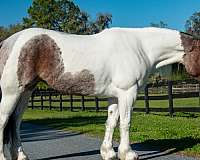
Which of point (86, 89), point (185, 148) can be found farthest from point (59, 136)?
point (86, 89)

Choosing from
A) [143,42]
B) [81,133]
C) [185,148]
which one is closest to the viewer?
[143,42]

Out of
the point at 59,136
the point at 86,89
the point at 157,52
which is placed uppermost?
the point at 157,52

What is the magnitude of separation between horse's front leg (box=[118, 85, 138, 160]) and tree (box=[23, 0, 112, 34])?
178 feet

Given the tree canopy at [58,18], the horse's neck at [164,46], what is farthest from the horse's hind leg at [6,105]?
the tree canopy at [58,18]

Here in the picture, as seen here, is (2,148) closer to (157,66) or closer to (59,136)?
(157,66)

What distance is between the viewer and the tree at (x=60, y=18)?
207 feet

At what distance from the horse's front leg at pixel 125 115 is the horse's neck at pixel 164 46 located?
830mm

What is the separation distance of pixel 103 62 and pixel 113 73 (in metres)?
0.22

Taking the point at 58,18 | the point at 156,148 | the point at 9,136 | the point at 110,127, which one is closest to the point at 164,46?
the point at 110,127

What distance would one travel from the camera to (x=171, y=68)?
768 cm

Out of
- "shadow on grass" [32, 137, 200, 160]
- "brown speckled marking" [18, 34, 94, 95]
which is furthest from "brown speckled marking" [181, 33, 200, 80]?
"brown speckled marking" [18, 34, 94, 95]

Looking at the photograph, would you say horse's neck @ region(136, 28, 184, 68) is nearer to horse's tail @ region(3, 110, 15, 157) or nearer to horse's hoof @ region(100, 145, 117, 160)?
horse's hoof @ region(100, 145, 117, 160)

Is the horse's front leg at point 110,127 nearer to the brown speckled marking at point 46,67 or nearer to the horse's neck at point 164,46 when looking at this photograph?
the brown speckled marking at point 46,67

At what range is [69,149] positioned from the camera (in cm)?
910
